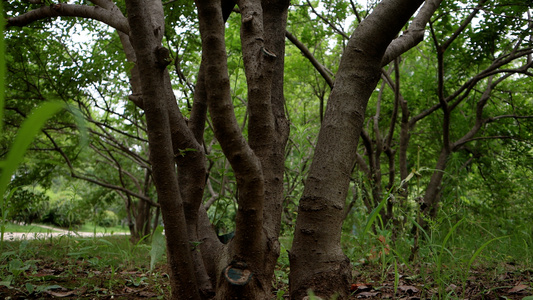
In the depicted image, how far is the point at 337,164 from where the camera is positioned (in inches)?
72.7

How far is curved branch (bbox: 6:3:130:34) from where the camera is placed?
225 centimetres

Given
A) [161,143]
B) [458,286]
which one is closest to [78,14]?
[161,143]

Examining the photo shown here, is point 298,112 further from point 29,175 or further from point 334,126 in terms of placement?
point 334,126

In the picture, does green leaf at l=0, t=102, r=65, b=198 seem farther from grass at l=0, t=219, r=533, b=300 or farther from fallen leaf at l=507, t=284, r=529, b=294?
fallen leaf at l=507, t=284, r=529, b=294

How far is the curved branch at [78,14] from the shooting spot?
2252 mm

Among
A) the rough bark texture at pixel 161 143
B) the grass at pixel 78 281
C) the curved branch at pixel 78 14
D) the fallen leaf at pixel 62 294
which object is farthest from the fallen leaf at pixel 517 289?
the curved branch at pixel 78 14

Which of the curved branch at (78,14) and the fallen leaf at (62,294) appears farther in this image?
the curved branch at (78,14)

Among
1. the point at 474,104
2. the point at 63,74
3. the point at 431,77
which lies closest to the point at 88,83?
the point at 63,74

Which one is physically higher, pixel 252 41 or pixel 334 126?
pixel 252 41

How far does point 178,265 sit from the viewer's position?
5.46ft

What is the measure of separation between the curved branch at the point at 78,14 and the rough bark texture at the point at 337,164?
4.60 ft

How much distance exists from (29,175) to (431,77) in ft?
21.3

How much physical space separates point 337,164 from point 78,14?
2092 millimetres

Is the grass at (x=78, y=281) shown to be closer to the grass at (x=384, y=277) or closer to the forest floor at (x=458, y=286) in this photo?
the grass at (x=384, y=277)
